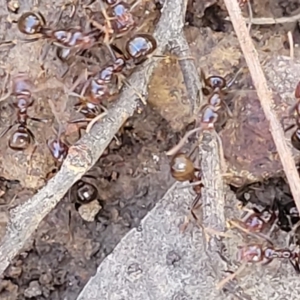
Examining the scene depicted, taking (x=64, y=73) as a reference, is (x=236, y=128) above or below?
below

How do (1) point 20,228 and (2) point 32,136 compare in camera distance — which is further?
(2) point 32,136

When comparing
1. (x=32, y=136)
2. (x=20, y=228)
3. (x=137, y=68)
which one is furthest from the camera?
(x=32, y=136)

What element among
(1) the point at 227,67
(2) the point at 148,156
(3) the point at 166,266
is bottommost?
(3) the point at 166,266

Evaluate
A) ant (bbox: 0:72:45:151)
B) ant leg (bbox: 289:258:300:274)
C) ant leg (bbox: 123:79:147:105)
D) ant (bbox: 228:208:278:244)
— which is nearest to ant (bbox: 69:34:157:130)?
ant leg (bbox: 123:79:147:105)

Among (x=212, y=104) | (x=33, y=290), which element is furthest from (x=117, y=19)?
(x=33, y=290)

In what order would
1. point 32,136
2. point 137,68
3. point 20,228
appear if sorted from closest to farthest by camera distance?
point 20,228 < point 137,68 < point 32,136

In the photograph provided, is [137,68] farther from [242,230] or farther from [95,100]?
[242,230]

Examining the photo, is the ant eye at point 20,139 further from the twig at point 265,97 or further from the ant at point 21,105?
the twig at point 265,97

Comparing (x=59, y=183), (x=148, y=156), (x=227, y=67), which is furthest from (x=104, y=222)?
(x=227, y=67)
